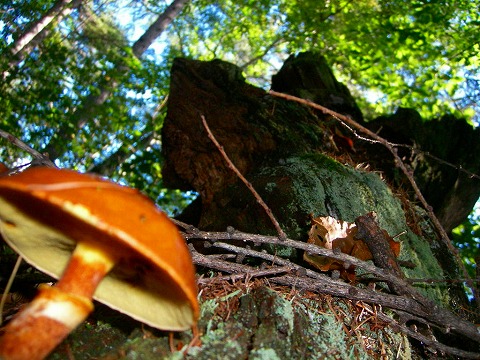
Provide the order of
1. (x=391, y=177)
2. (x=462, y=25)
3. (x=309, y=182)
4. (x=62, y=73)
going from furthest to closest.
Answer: (x=62, y=73), (x=462, y=25), (x=391, y=177), (x=309, y=182)

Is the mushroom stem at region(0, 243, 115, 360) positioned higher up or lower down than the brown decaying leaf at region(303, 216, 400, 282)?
higher up

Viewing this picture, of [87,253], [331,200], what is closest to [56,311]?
[87,253]

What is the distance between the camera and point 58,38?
986cm

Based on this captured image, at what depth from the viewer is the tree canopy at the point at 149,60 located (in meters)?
7.44

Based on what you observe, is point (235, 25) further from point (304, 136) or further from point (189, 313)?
point (189, 313)

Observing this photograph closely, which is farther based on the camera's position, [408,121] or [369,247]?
[408,121]

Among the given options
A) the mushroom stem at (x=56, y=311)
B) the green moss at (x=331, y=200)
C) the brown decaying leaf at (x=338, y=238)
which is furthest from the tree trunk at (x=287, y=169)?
the mushroom stem at (x=56, y=311)

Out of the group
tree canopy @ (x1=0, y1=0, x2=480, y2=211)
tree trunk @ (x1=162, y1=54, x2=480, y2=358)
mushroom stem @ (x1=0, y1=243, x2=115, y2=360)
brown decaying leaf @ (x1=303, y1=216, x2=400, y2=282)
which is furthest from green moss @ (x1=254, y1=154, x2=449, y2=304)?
tree canopy @ (x1=0, y1=0, x2=480, y2=211)

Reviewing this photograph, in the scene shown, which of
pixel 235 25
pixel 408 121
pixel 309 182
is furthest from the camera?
pixel 235 25

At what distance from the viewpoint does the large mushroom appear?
0.99 metres

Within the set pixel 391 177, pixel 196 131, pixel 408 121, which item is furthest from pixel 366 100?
pixel 196 131

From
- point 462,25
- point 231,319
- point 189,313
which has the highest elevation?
point 462,25

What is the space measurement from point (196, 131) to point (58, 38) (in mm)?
8719

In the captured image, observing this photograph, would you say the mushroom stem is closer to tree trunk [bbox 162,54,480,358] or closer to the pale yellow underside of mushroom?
the pale yellow underside of mushroom
